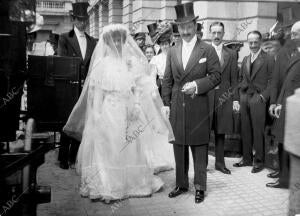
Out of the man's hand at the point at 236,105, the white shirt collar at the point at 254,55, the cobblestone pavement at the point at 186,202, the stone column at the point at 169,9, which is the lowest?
the cobblestone pavement at the point at 186,202

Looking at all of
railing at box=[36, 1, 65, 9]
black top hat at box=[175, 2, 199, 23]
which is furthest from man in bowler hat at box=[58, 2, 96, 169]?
railing at box=[36, 1, 65, 9]

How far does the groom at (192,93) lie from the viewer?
432cm

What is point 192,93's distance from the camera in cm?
425

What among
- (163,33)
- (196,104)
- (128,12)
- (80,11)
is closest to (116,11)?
(128,12)

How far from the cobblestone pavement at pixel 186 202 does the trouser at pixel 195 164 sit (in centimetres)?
18

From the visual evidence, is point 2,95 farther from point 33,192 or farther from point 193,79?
point 193,79

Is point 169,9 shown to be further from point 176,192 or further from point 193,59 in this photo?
point 176,192

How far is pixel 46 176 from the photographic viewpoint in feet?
17.4

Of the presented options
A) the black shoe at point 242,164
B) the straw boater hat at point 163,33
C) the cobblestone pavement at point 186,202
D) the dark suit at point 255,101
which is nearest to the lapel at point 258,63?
the dark suit at point 255,101

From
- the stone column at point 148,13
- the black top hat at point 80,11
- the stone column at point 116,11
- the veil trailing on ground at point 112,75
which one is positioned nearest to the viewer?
the veil trailing on ground at point 112,75

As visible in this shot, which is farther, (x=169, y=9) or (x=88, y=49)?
(x=169, y=9)

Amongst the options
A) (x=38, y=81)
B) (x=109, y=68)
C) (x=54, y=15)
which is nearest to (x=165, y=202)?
(x=109, y=68)

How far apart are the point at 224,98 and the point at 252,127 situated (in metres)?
0.70

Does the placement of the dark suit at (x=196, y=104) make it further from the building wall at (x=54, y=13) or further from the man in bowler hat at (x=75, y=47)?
the building wall at (x=54, y=13)
